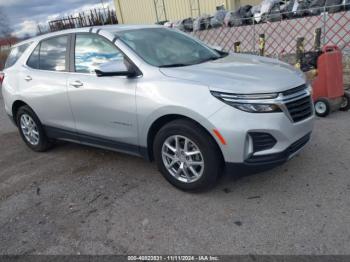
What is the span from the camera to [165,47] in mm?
3807

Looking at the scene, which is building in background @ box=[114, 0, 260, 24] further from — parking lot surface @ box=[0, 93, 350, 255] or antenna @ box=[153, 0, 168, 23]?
parking lot surface @ box=[0, 93, 350, 255]

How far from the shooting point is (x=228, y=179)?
3.58 metres

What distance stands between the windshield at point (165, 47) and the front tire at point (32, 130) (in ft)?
6.33

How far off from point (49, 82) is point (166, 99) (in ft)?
6.29

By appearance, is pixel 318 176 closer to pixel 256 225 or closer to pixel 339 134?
pixel 256 225

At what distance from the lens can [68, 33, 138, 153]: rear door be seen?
347 cm

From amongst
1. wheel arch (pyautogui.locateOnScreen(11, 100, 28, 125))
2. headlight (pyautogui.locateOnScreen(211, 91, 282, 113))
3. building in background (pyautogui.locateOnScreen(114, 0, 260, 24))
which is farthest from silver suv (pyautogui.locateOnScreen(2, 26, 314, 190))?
building in background (pyautogui.locateOnScreen(114, 0, 260, 24))

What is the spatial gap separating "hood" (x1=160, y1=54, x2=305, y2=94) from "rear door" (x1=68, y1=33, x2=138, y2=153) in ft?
1.85

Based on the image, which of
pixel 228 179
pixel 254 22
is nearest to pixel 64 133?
pixel 228 179

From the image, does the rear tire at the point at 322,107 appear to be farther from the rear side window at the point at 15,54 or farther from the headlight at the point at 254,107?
the rear side window at the point at 15,54

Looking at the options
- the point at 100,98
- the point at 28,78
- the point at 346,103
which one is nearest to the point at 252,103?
the point at 100,98

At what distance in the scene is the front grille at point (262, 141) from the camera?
2855 mm

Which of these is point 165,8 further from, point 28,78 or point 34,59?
point 28,78

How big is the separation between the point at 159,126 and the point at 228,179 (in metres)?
0.95
